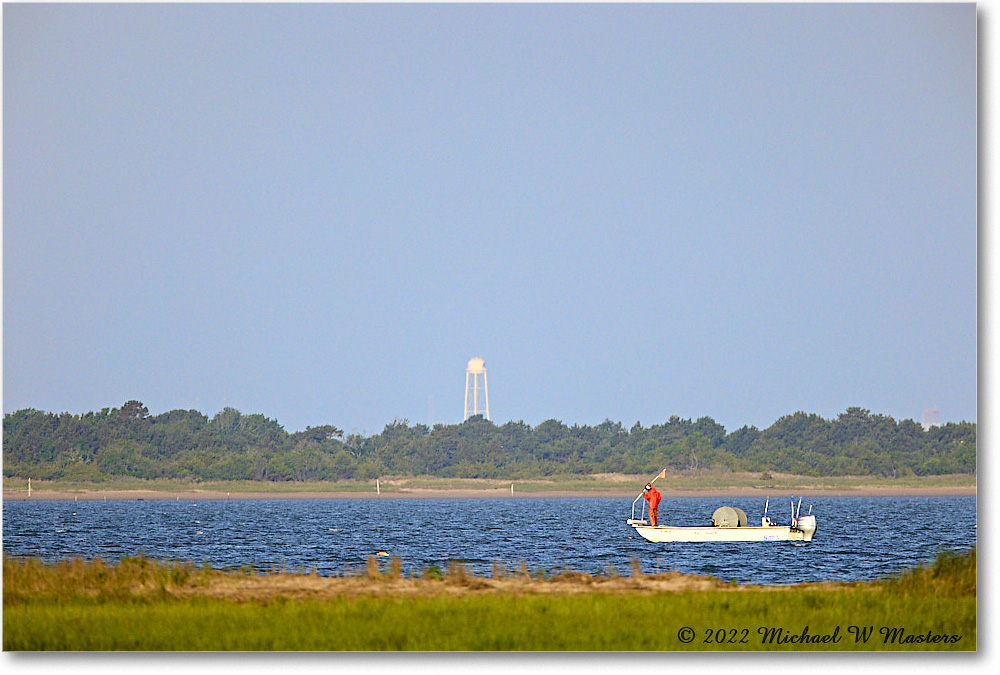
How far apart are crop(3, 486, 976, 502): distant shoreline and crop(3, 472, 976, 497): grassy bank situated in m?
0.27

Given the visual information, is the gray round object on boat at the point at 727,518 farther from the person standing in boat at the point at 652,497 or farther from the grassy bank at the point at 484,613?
the grassy bank at the point at 484,613

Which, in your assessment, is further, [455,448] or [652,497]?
[455,448]

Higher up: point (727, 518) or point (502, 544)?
point (727, 518)

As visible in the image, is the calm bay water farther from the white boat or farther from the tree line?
the tree line

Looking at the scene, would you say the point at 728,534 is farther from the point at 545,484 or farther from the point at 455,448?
the point at 455,448

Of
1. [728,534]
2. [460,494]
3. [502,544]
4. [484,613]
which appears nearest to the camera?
[484,613]

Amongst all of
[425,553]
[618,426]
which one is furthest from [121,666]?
[618,426]

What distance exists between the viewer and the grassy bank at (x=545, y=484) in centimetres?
10862

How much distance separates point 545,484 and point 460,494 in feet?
31.0

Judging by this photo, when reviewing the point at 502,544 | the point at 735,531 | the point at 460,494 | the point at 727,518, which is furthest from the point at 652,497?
the point at 460,494

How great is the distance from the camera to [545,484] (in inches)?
5032

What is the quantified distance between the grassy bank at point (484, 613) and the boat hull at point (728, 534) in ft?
56.2

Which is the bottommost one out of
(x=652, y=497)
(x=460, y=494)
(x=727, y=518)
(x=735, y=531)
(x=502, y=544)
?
(x=502, y=544)

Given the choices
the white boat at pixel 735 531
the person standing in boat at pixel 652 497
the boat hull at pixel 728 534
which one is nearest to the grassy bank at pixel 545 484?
the white boat at pixel 735 531
